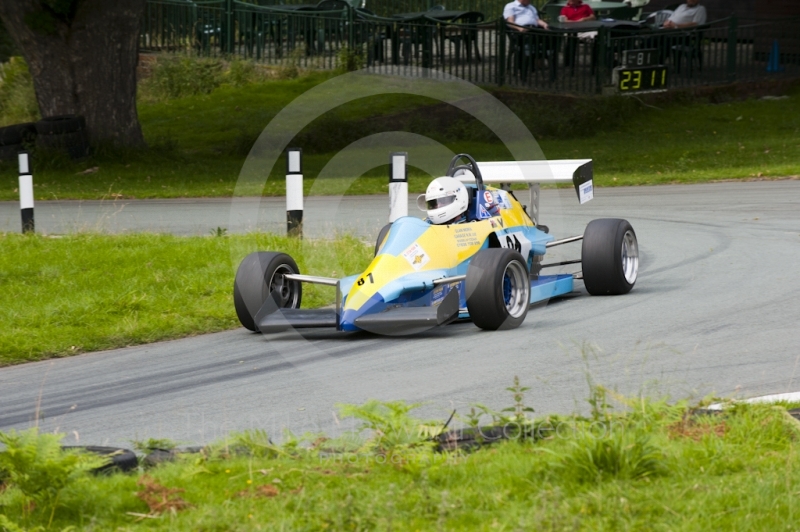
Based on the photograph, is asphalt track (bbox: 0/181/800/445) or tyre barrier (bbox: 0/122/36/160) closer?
asphalt track (bbox: 0/181/800/445)

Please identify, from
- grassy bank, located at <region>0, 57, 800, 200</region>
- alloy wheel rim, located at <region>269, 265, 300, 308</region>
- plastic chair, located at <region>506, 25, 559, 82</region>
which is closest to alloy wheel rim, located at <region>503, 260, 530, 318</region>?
alloy wheel rim, located at <region>269, 265, 300, 308</region>

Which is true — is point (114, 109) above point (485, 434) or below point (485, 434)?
above

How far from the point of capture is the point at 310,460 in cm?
474

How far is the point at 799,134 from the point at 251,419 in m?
17.7

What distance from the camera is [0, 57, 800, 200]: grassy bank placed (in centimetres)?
1858

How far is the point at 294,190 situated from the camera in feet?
38.4

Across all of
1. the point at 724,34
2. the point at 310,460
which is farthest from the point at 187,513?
the point at 724,34

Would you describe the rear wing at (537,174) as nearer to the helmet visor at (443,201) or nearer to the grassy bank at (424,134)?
the helmet visor at (443,201)

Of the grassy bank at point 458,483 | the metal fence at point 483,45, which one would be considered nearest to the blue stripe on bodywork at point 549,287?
the grassy bank at point 458,483

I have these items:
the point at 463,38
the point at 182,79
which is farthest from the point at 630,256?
the point at 182,79

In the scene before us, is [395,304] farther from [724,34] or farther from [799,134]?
[724,34]

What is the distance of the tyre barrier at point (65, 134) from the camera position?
19.8 meters

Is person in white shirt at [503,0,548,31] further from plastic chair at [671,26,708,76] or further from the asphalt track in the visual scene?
the asphalt track

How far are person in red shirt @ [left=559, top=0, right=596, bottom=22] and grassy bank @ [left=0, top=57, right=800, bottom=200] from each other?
2319 millimetres
